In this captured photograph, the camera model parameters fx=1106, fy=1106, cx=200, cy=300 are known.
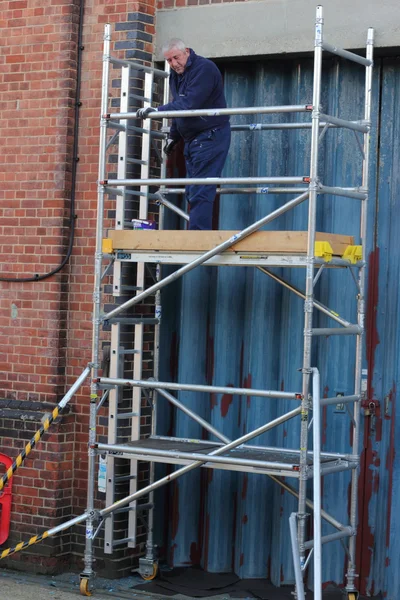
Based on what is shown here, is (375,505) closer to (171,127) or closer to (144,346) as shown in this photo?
(144,346)

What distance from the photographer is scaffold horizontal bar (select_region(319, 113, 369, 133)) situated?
24.0 ft

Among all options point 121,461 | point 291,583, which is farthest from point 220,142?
point 291,583

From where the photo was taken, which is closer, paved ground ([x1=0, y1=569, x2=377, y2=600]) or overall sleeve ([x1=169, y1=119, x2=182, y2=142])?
paved ground ([x1=0, y1=569, x2=377, y2=600])

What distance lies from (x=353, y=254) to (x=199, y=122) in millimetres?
1467

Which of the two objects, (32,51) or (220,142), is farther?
(32,51)

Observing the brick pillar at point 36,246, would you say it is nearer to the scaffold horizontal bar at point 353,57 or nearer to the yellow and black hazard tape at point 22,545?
the yellow and black hazard tape at point 22,545

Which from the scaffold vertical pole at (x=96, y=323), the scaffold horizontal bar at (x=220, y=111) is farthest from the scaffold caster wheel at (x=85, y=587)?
the scaffold horizontal bar at (x=220, y=111)

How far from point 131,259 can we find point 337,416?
1921 millimetres

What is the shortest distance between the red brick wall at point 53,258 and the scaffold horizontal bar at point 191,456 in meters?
0.93

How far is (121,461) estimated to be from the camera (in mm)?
8641

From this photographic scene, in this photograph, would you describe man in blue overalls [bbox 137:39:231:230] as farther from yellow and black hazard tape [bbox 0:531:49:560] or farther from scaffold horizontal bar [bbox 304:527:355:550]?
yellow and black hazard tape [bbox 0:531:49:560]

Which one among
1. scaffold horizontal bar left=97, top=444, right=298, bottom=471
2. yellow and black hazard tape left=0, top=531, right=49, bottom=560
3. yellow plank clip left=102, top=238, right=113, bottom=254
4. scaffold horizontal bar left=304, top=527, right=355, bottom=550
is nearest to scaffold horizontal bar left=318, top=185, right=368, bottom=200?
yellow plank clip left=102, top=238, right=113, bottom=254

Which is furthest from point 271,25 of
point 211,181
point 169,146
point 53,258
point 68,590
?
point 68,590

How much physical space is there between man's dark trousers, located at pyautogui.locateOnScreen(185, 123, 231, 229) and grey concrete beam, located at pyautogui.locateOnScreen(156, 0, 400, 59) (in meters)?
0.84
